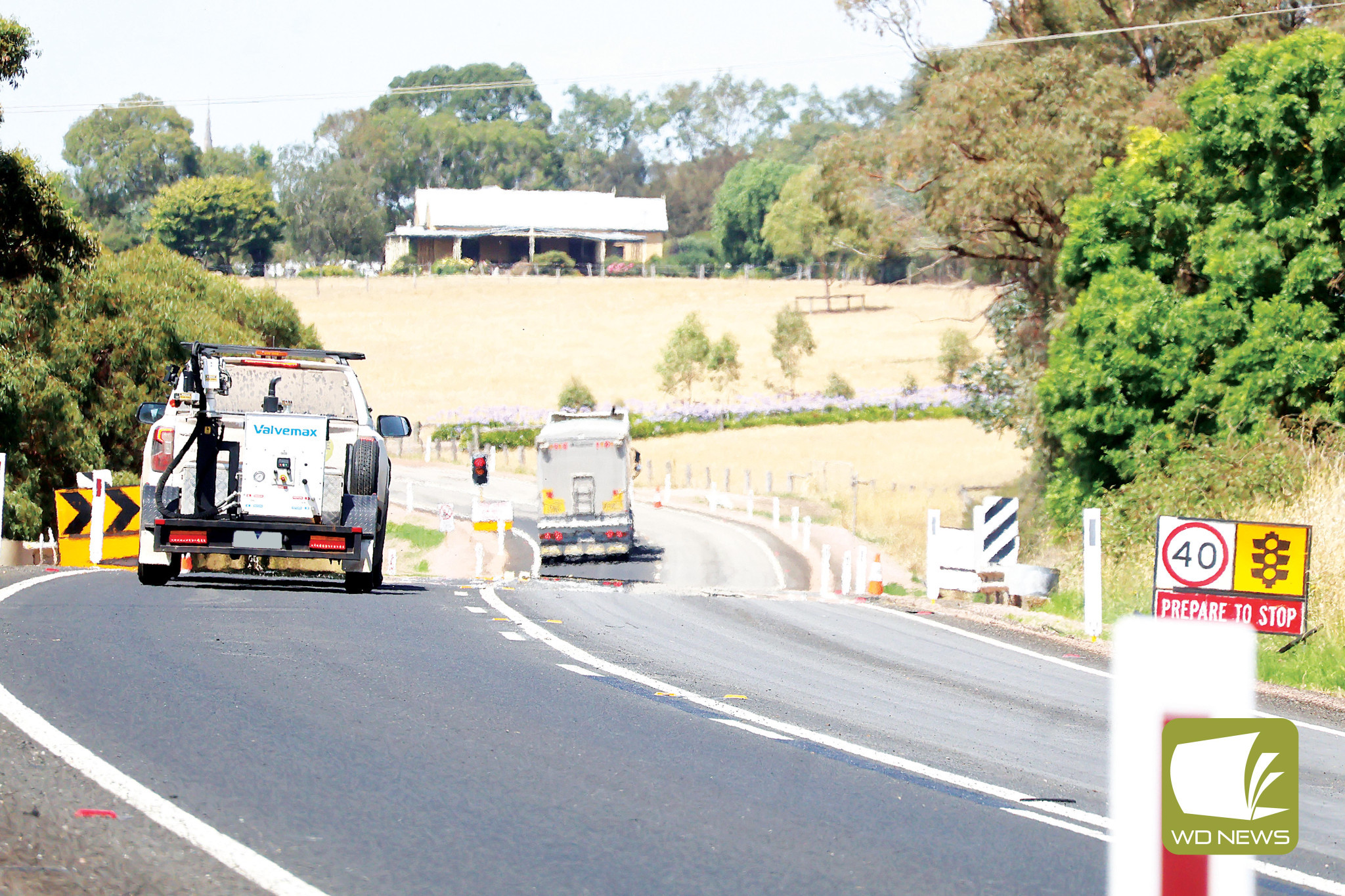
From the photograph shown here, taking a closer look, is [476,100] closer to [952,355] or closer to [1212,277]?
[952,355]

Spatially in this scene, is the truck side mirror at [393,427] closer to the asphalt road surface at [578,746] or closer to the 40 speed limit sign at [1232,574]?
the asphalt road surface at [578,746]

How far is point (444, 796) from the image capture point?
6.09 m

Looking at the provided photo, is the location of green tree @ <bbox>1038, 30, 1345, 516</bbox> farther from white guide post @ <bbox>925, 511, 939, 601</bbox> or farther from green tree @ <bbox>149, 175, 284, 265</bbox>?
green tree @ <bbox>149, 175, 284, 265</bbox>

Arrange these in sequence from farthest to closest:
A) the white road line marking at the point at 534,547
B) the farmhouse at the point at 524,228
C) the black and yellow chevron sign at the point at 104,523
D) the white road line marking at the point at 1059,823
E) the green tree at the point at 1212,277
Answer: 1. the farmhouse at the point at 524,228
2. the white road line marking at the point at 534,547
3. the green tree at the point at 1212,277
4. the black and yellow chevron sign at the point at 104,523
5. the white road line marking at the point at 1059,823

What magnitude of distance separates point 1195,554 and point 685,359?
233 feet

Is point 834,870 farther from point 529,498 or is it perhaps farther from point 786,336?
point 786,336

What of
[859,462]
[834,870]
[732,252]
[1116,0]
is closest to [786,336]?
[859,462]

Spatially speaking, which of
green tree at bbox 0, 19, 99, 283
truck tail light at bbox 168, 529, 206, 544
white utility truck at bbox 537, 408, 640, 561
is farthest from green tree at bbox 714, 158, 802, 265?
truck tail light at bbox 168, 529, 206, 544

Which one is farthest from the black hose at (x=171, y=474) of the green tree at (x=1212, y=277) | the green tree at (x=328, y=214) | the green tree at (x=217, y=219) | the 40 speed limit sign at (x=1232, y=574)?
the green tree at (x=328, y=214)

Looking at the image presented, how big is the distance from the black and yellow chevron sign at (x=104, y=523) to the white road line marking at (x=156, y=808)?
43.0 ft

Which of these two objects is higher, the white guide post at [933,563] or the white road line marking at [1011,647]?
the white guide post at [933,563]

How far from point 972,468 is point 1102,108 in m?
27.7

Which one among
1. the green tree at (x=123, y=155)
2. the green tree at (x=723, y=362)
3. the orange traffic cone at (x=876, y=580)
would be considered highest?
the green tree at (x=123, y=155)

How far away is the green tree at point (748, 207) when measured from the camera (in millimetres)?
137625
